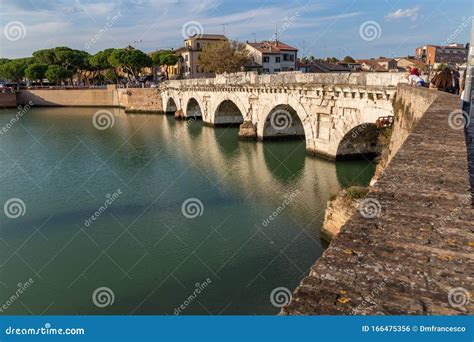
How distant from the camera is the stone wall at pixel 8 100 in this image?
63469mm

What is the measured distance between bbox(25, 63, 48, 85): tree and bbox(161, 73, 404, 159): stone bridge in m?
45.8

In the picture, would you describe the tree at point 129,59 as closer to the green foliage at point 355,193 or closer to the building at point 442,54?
the building at point 442,54

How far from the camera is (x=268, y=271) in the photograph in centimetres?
1077

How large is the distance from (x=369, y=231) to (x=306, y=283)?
3.26ft

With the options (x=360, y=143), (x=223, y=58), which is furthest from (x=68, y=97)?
(x=360, y=143)

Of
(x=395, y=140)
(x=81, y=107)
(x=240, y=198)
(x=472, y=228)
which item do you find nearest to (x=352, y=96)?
(x=395, y=140)

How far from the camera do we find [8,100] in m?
63.9

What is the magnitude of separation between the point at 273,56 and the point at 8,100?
41.9 meters

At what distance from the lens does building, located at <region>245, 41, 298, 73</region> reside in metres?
66.1

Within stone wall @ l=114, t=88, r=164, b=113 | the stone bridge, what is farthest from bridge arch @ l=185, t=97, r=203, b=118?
the stone bridge

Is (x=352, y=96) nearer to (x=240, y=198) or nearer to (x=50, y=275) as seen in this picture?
(x=240, y=198)

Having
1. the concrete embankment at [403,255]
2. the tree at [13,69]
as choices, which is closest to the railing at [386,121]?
the concrete embankment at [403,255]

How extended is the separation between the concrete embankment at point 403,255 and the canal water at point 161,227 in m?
5.68

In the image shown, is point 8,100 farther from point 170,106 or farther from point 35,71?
point 170,106
